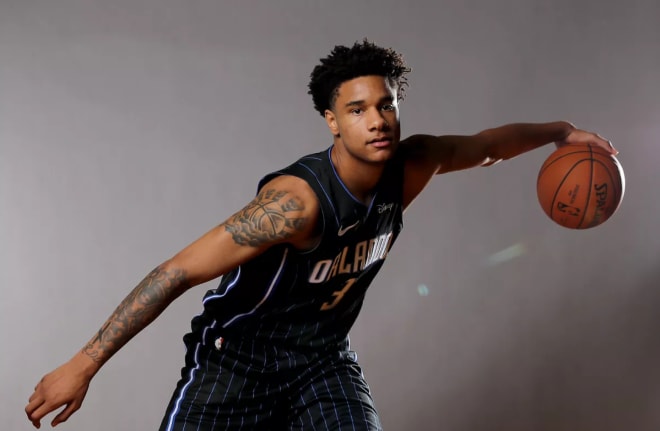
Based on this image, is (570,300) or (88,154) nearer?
(88,154)

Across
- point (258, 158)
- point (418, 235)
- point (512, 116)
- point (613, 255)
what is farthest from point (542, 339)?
point (258, 158)

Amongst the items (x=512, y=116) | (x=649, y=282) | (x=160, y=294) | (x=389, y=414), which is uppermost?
(x=512, y=116)

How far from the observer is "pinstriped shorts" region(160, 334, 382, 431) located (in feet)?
8.43

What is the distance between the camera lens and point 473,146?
2988 millimetres

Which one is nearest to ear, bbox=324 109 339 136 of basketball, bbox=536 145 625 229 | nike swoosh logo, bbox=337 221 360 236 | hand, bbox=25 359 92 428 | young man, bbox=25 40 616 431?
young man, bbox=25 40 616 431

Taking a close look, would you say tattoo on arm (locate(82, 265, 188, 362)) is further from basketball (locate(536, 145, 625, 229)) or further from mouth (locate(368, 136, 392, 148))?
basketball (locate(536, 145, 625, 229))

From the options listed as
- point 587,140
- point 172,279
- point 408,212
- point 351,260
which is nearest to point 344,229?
point 351,260

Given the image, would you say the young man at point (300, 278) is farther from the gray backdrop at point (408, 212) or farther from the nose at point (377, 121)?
the gray backdrop at point (408, 212)

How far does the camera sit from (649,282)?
4.54 m

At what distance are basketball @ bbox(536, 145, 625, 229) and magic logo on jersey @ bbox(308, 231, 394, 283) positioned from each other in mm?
649

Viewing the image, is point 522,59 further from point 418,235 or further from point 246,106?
point 246,106

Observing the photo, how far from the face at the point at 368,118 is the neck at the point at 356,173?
1.1 inches

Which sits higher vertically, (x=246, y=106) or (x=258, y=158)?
(x=246, y=106)

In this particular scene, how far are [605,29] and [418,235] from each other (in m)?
1.53
